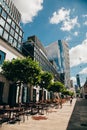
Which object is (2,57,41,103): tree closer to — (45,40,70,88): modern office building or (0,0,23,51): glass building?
(0,0,23,51): glass building

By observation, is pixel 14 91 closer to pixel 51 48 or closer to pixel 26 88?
pixel 26 88

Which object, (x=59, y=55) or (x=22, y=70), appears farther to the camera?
(x=59, y=55)

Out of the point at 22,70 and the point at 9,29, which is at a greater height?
the point at 9,29

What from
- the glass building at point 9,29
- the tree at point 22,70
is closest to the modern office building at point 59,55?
the glass building at point 9,29

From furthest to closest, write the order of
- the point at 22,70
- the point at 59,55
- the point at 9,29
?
the point at 59,55, the point at 9,29, the point at 22,70

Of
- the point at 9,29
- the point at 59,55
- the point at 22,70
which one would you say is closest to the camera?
the point at 22,70

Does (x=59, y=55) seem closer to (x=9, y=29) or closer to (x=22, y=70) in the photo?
(x=9, y=29)

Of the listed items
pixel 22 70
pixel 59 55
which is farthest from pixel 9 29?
pixel 59 55

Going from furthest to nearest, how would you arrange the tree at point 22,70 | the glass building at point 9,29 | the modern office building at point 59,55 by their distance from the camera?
the modern office building at point 59,55
the glass building at point 9,29
the tree at point 22,70

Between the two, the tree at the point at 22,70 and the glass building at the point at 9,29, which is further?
the glass building at the point at 9,29

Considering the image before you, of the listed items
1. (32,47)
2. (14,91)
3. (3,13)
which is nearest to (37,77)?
(14,91)

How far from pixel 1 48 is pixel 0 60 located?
5.08 ft

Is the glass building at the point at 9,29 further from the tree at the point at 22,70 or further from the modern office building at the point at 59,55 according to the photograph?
the modern office building at the point at 59,55

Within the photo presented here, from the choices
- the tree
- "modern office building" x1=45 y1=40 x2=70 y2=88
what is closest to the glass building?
the tree
